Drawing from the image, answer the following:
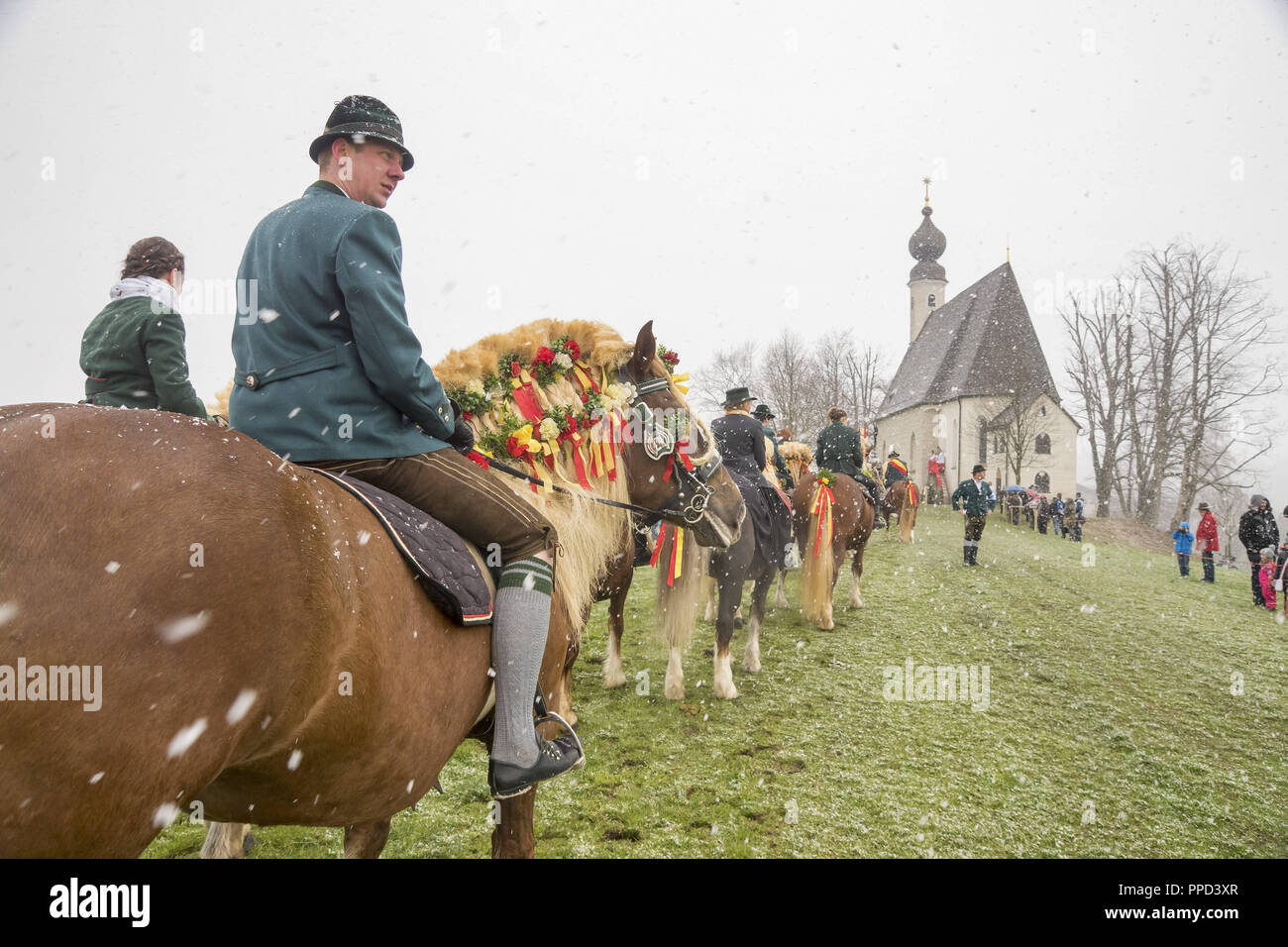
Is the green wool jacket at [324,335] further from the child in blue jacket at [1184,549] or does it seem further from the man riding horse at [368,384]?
the child in blue jacket at [1184,549]

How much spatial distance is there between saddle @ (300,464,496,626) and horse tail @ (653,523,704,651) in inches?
151

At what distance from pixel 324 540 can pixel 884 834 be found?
11.5 ft

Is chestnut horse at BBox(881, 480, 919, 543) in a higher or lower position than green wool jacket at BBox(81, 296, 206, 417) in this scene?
lower

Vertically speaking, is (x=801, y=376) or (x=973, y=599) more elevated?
(x=801, y=376)

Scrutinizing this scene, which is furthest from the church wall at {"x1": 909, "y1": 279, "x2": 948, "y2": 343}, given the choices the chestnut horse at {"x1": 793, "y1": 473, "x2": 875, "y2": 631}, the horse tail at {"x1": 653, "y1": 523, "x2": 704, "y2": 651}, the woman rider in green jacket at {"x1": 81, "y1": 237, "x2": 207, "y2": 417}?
the woman rider in green jacket at {"x1": 81, "y1": 237, "x2": 207, "y2": 417}

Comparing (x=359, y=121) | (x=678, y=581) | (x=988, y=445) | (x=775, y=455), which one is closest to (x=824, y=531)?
(x=775, y=455)

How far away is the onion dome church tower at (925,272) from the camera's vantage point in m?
62.5

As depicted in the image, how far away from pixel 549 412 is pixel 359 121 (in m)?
1.29

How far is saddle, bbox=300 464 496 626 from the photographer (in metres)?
1.76

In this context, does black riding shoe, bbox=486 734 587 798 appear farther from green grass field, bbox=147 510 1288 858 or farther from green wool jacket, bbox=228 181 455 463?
green grass field, bbox=147 510 1288 858

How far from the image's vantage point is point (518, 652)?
2066 millimetres
